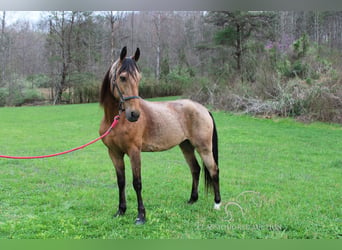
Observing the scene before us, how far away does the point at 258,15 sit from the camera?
16.0 m

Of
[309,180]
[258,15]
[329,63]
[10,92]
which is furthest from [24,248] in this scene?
[10,92]

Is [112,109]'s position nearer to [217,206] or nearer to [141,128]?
[141,128]

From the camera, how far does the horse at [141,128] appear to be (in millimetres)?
2967

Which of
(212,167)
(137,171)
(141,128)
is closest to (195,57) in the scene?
(212,167)

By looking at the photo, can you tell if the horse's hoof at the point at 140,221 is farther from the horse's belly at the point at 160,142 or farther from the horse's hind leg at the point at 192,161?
the horse's hind leg at the point at 192,161

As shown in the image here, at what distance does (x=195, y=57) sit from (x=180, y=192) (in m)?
18.3

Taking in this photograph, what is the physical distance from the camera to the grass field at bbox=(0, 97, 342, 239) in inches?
121

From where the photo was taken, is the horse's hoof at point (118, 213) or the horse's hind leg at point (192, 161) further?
the horse's hind leg at point (192, 161)

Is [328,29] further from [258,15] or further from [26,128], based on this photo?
[26,128]

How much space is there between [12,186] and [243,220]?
3.56 metres

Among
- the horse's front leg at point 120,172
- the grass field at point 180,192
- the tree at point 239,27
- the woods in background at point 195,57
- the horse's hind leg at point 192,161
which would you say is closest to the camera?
the grass field at point 180,192

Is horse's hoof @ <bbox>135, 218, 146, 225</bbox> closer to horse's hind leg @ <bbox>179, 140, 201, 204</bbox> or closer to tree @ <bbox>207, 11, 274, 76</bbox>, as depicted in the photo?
horse's hind leg @ <bbox>179, 140, 201, 204</bbox>

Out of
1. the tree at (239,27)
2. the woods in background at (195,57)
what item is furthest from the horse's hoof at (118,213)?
the tree at (239,27)

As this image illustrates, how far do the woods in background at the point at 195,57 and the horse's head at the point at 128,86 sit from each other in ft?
31.6
